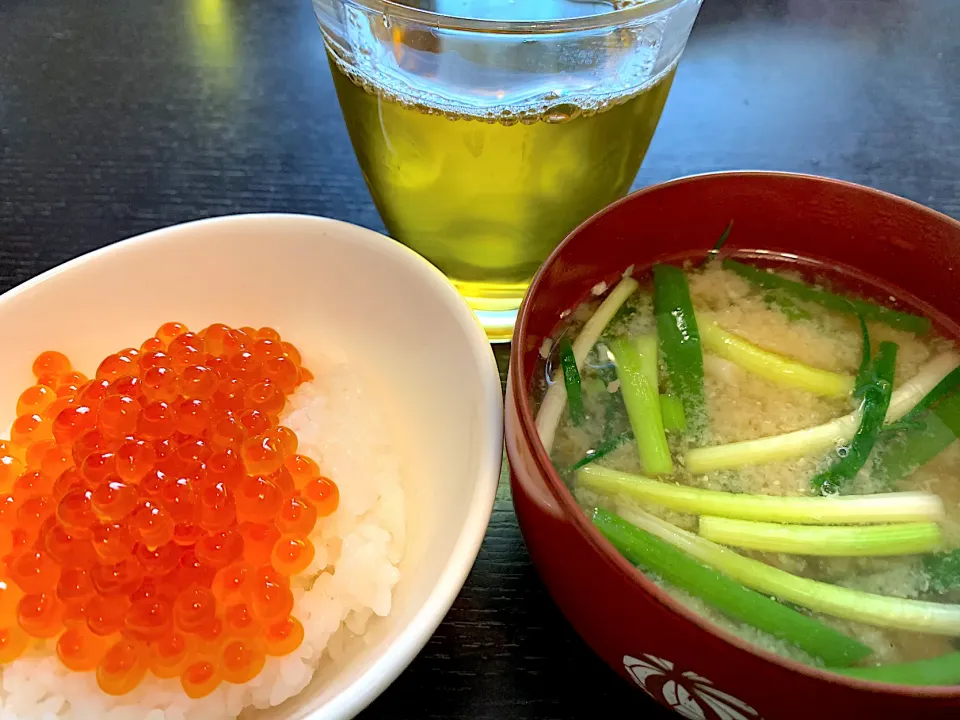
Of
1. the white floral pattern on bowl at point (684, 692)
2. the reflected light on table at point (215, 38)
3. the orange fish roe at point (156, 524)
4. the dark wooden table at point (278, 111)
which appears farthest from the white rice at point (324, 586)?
the reflected light on table at point (215, 38)

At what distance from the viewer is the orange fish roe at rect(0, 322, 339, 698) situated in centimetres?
61

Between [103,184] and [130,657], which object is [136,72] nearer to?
[103,184]

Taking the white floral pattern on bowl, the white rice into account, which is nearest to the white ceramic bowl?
the white rice

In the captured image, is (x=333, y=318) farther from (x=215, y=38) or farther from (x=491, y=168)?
(x=215, y=38)

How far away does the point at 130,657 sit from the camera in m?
0.60

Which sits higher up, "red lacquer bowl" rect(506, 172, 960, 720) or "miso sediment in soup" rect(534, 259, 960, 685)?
"red lacquer bowl" rect(506, 172, 960, 720)

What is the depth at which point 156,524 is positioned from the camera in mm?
623

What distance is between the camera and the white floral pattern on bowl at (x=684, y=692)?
482 mm

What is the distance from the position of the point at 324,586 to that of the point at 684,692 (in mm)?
315

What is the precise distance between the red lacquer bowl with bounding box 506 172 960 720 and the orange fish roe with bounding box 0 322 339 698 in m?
0.22

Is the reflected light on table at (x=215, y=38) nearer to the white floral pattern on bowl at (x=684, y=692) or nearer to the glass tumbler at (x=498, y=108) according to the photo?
the glass tumbler at (x=498, y=108)

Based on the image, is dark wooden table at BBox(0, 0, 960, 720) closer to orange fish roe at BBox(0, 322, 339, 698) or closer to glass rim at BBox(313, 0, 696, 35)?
orange fish roe at BBox(0, 322, 339, 698)

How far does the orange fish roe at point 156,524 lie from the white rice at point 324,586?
14 mm

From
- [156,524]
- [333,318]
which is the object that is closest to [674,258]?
[333,318]
